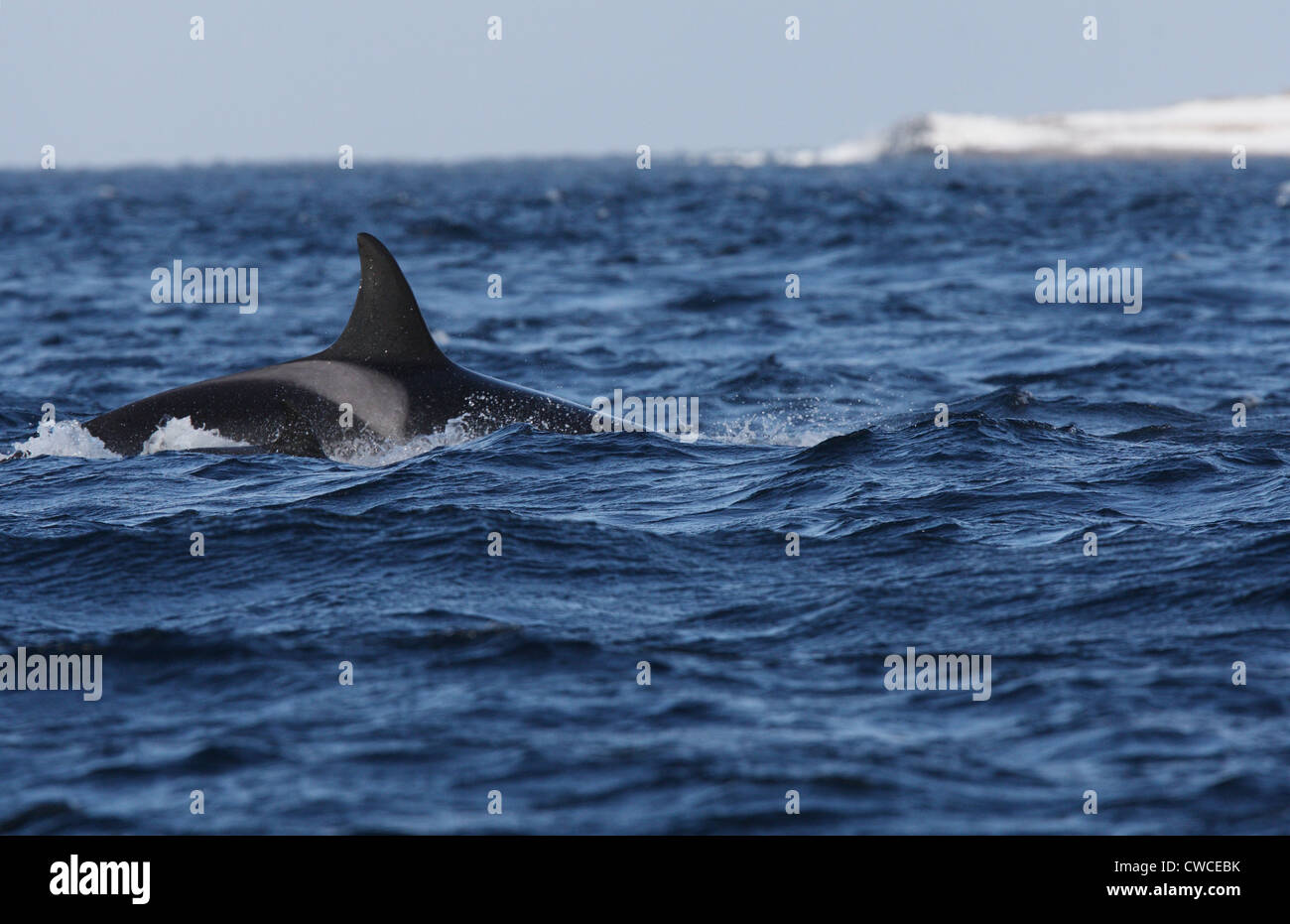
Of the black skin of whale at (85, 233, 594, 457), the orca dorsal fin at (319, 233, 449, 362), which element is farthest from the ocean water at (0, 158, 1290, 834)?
the orca dorsal fin at (319, 233, 449, 362)

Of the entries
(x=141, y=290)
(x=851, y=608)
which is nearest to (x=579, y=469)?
(x=851, y=608)

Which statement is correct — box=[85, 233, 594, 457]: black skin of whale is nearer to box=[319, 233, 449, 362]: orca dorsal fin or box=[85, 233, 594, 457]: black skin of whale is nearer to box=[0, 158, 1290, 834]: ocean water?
box=[319, 233, 449, 362]: orca dorsal fin

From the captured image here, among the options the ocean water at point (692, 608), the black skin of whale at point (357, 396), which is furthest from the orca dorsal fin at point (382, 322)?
the ocean water at point (692, 608)

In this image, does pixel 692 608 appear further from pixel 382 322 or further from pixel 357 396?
pixel 382 322

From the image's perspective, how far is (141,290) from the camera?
33594 mm

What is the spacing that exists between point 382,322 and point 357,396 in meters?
0.73

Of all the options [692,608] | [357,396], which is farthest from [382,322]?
[692,608]

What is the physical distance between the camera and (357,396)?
1356 cm

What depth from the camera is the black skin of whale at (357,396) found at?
1344 cm

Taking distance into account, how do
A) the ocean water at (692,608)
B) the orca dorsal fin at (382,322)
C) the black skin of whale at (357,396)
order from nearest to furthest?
the ocean water at (692,608) < the black skin of whale at (357,396) < the orca dorsal fin at (382,322)

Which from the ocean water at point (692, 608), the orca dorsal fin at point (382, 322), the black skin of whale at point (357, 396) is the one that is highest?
the orca dorsal fin at point (382, 322)

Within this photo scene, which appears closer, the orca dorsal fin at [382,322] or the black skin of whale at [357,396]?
the black skin of whale at [357,396]

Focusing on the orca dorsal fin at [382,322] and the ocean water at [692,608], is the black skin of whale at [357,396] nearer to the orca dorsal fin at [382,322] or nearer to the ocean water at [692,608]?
the orca dorsal fin at [382,322]

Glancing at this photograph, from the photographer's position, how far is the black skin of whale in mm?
13438
